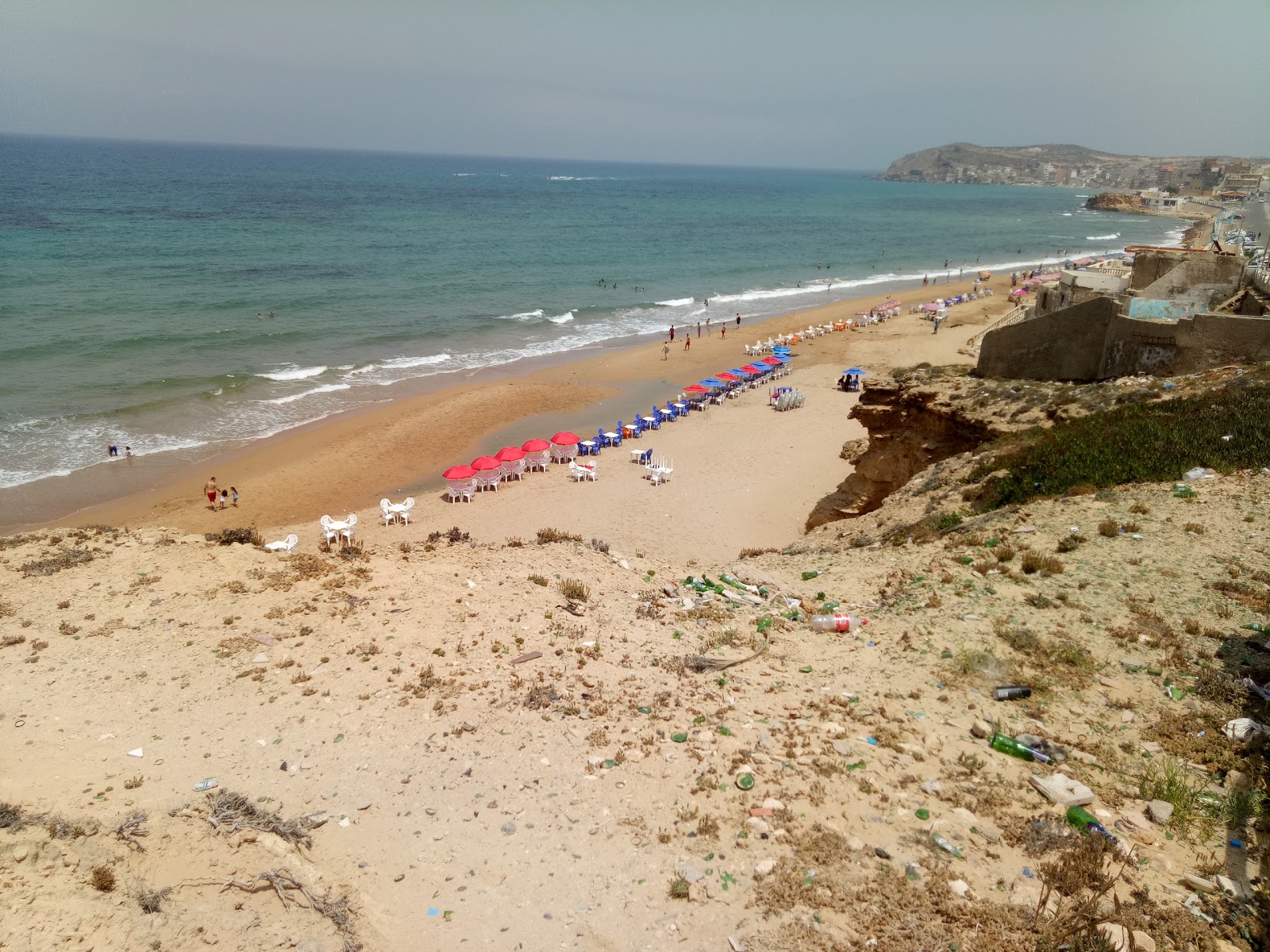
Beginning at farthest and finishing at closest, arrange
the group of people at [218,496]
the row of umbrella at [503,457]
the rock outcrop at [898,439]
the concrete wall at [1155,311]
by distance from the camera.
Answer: the row of umbrella at [503,457] < the group of people at [218,496] < the rock outcrop at [898,439] < the concrete wall at [1155,311]

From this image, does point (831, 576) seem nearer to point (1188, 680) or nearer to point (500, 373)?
point (1188, 680)

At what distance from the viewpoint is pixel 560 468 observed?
22.2m

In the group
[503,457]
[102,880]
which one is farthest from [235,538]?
[503,457]

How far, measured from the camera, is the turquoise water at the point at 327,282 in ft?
85.0

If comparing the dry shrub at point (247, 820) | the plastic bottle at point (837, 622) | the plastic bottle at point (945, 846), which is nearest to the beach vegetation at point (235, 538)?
the dry shrub at point (247, 820)

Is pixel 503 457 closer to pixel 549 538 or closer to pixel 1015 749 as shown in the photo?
pixel 549 538

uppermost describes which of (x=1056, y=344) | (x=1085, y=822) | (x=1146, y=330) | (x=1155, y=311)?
(x=1155, y=311)

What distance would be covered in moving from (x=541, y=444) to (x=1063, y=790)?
17.9 metres

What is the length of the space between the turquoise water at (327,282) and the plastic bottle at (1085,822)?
23.9 metres

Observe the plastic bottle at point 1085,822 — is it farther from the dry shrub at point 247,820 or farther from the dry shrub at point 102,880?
the dry shrub at point 102,880

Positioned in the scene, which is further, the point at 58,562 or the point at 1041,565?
the point at 58,562

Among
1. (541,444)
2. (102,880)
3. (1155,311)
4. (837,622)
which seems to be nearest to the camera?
(102,880)

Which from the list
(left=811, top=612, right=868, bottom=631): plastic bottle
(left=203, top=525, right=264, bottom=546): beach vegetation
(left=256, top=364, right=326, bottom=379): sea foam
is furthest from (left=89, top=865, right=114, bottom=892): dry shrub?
(left=256, top=364, right=326, bottom=379): sea foam

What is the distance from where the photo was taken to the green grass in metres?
10.3
